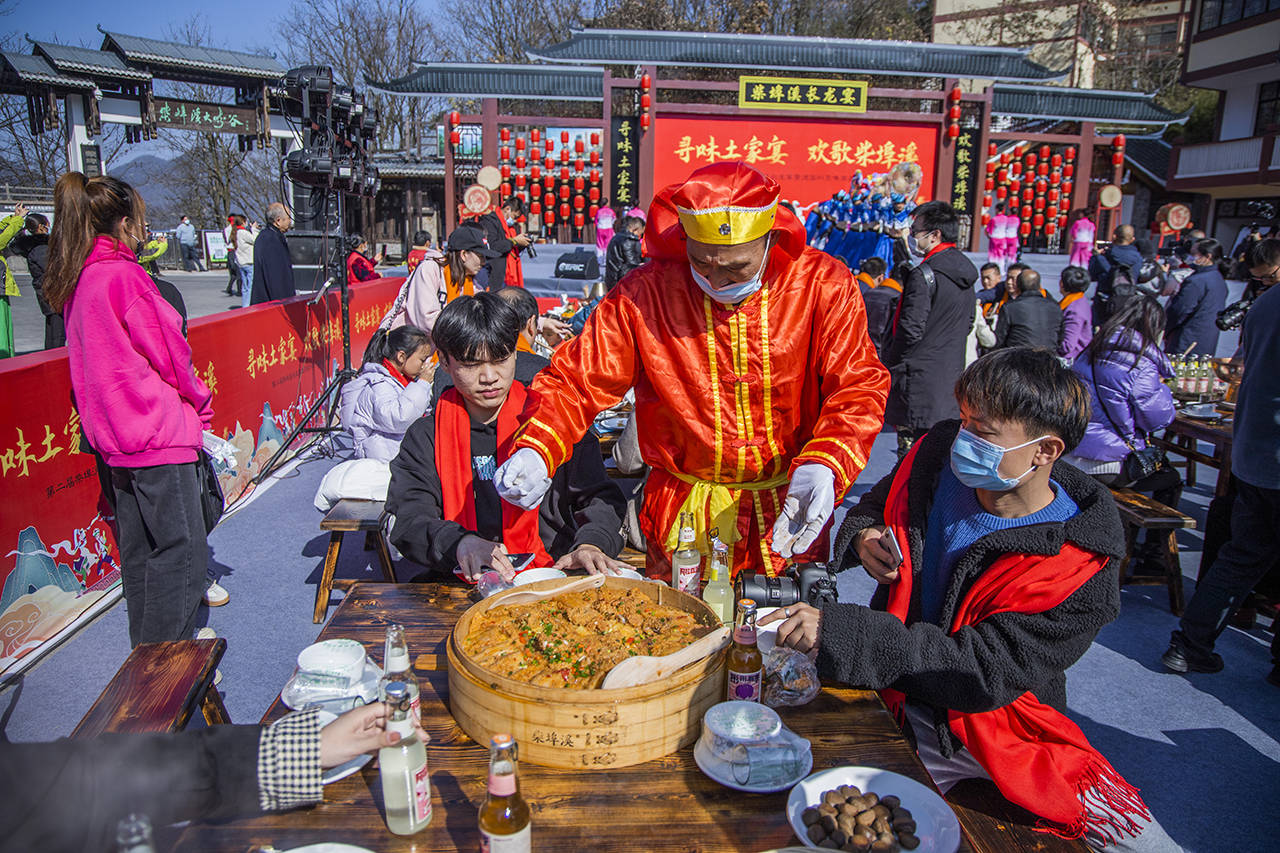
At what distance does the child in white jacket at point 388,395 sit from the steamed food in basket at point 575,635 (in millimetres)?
3002

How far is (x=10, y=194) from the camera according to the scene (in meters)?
22.6

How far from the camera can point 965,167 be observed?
17.2 m

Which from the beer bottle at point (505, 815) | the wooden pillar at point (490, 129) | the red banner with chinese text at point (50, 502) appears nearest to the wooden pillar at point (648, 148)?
the wooden pillar at point (490, 129)

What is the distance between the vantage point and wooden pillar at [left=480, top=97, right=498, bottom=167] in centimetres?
1614

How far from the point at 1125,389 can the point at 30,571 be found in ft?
18.0

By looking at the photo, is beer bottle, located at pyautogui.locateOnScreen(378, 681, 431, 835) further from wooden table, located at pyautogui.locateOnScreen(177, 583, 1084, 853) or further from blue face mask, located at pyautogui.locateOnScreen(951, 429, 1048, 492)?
blue face mask, located at pyautogui.locateOnScreen(951, 429, 1048, 492)

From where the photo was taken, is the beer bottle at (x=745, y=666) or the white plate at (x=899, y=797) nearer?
the white plate at (x=899, y=797)

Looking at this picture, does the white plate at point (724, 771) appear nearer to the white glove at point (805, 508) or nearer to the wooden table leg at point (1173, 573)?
the white glove at point (805, 508)

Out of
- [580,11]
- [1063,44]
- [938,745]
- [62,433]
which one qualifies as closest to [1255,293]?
[938,745]

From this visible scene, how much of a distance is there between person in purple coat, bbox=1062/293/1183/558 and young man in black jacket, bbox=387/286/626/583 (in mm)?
2888

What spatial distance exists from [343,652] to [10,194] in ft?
92.5

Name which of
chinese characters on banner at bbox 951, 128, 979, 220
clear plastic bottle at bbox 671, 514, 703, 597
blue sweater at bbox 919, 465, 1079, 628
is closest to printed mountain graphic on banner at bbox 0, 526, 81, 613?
clear plastic bottle at bbox 671, 514, 703, 597

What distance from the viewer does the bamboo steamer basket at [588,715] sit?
1459 millimetres

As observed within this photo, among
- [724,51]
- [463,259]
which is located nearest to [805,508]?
[463,259]
